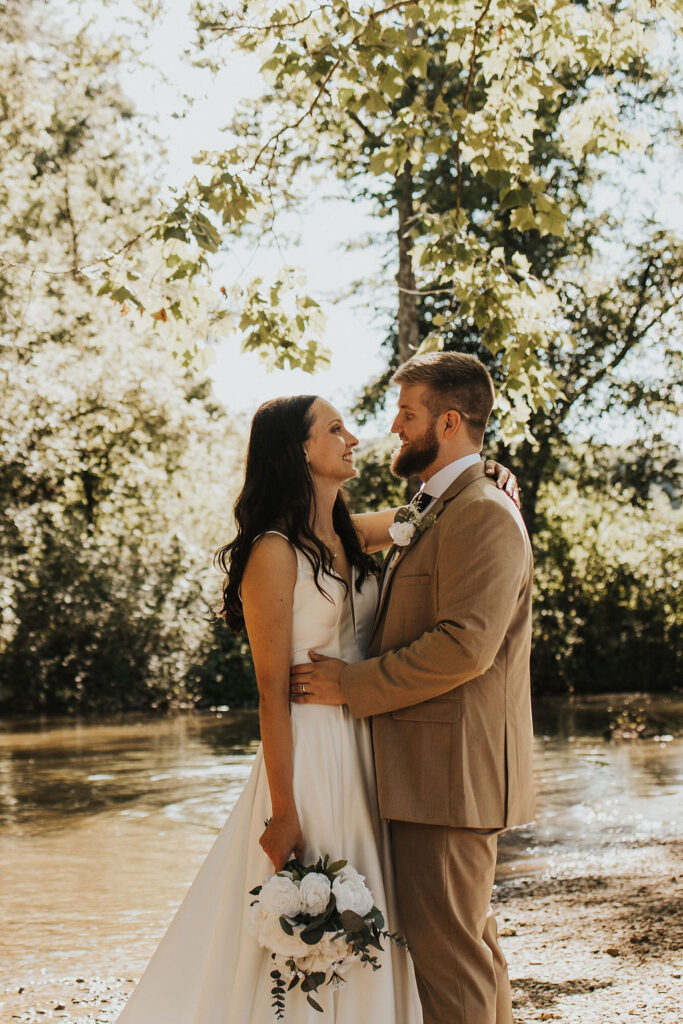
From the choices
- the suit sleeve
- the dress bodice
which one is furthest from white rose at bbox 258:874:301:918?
the dress bodice

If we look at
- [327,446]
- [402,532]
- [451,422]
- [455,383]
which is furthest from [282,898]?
[455,383]

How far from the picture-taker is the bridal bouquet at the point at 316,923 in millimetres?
2852

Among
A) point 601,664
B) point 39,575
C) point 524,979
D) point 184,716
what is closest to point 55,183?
point 39,575

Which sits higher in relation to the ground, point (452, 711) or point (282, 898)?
point (452, 711)

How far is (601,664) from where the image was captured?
2058cm

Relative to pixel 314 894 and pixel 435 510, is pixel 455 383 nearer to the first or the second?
pixel 435 510

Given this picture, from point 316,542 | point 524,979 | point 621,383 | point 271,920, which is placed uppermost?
point 621,383

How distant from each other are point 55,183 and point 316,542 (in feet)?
64.5

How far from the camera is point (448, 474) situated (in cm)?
341

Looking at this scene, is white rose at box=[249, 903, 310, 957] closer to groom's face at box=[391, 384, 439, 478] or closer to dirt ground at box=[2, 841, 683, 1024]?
groom's face at box=[391, 384, 439, 478]

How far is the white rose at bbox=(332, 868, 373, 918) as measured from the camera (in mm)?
2883

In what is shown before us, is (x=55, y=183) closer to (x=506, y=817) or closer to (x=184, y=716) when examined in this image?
(x=184, y=716)

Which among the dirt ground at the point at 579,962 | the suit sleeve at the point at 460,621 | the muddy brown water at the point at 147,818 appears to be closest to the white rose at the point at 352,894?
the suit sleeve at the point at 460,621

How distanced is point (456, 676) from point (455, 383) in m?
0.96
